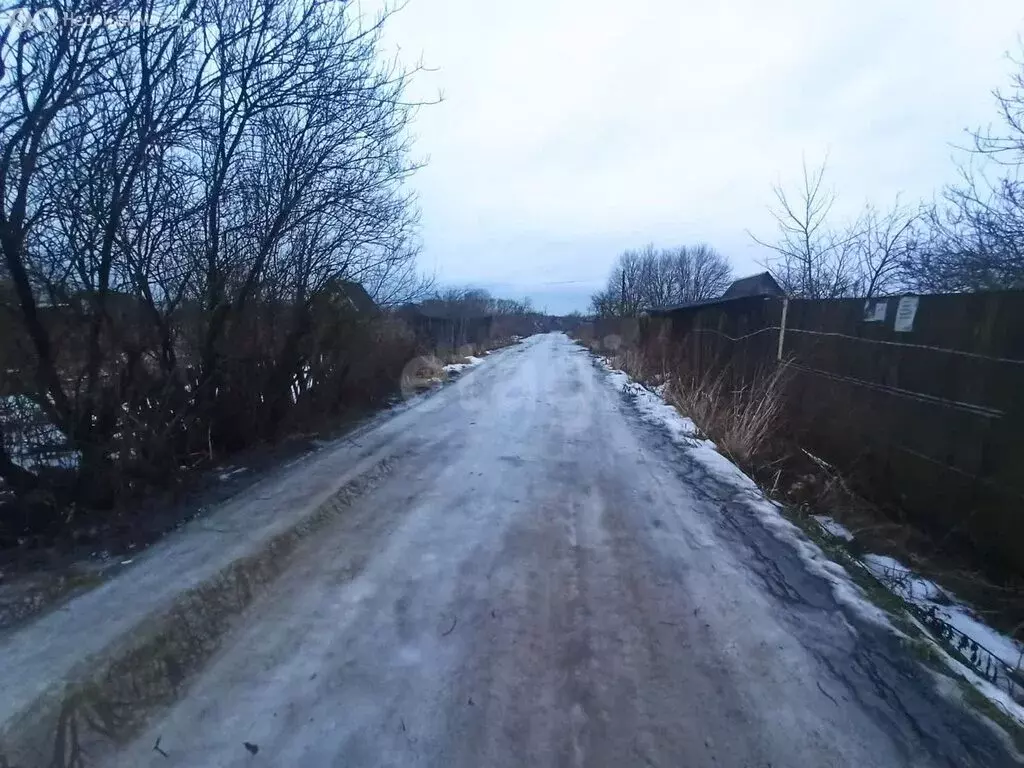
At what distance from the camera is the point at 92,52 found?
551cm

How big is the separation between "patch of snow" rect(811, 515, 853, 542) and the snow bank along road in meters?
0.95

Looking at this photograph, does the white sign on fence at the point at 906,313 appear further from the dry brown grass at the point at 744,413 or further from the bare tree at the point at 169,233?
the bare tree at the point at 169,233

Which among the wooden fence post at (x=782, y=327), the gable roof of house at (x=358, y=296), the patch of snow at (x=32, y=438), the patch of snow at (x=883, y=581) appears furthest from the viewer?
the gable roof of house at (x=358, y=296)

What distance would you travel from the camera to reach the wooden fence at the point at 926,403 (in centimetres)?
469

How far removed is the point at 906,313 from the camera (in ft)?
20.8

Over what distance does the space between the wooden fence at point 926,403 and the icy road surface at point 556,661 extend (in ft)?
5.10

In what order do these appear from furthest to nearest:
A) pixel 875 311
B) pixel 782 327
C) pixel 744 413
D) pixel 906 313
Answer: pixel 782 327, pixel 744 413, pixel 875 311, pixel 906 313

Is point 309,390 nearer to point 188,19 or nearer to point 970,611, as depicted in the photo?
point 188,19

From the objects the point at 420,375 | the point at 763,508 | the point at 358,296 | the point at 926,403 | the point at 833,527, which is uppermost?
the point at 358,296

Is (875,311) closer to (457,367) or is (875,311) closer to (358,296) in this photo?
(358,296)

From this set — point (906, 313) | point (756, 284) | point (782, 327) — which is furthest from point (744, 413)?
point (756, 284)

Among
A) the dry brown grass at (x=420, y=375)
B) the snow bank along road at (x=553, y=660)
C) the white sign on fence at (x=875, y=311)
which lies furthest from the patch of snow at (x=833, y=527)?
the dry brown grass at (x=420, y=375)

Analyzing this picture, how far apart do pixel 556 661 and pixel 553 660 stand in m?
0.02

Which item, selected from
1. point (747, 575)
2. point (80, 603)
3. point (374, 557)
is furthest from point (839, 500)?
point (80, 603)
